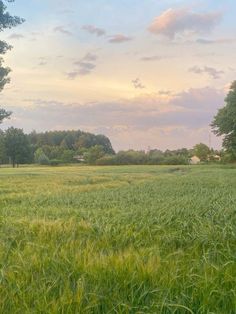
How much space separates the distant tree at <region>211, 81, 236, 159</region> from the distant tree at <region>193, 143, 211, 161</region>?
1514 inches

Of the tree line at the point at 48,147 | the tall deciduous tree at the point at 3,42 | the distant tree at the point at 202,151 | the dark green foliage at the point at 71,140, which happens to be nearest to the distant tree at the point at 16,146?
the tree line at the point at 48,147

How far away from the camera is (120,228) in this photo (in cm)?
847

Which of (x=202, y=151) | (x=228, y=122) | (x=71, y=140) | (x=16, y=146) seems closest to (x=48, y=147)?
(x=71, y=140)

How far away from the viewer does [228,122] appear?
193ft

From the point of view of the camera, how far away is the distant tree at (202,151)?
101000mm

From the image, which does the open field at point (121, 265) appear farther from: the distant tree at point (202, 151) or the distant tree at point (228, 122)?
the distant tree at point (202, 151)

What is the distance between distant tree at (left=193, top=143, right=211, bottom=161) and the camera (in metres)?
101

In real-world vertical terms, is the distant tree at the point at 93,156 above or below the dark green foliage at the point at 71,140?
below

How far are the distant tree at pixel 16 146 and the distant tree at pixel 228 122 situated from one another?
50.1 metres

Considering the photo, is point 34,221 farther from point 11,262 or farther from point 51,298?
point 51,298

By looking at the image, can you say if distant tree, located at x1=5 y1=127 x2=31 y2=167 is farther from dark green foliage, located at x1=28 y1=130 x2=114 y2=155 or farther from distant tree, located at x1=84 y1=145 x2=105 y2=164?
dark green foliage, located at x1=28 y1=130 x2=114 y2=155

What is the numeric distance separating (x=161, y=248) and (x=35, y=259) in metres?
2.18

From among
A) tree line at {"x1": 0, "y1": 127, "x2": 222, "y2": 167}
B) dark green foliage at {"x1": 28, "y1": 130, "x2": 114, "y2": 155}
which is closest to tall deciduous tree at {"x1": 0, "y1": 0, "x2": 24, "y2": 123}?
tree line at {"x1": 0, "y1": 127, "x2": 222, "y2": 167}

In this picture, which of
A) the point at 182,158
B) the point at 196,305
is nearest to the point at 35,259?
the point at 196,305
